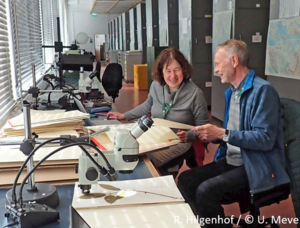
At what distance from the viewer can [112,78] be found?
611cm

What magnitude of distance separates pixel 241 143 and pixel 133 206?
84cm

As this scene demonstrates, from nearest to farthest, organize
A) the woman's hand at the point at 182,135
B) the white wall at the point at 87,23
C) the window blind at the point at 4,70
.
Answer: the woman's hand at the point at 182,135, the window blind at the point at 4,70, the white wall at the point at 87,23

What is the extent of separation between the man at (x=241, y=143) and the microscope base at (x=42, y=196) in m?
0.88

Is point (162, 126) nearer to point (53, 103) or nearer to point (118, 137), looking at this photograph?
point (118, 137)

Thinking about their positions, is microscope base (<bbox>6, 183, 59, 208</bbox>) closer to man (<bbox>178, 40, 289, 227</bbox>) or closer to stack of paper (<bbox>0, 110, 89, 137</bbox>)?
stack of paper (<bbox>0, 110, 89, 137</bbox>)

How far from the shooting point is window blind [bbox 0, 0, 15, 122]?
8.22 ft

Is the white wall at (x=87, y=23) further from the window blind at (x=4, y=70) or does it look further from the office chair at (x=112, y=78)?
the window blind at (x=4, y=70)

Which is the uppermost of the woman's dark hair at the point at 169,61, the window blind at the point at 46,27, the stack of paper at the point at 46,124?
the window blind at the point at 46,27

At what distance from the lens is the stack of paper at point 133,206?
38.9 inches

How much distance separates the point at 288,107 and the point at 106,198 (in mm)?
1106

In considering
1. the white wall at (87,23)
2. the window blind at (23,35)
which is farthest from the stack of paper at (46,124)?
the white wall at (87,23)

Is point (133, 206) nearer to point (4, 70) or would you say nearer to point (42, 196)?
point (42, 196)

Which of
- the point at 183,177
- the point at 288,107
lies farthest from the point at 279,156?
the point at 183,177

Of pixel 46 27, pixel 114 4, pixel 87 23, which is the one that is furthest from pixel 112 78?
pixel 87 23
